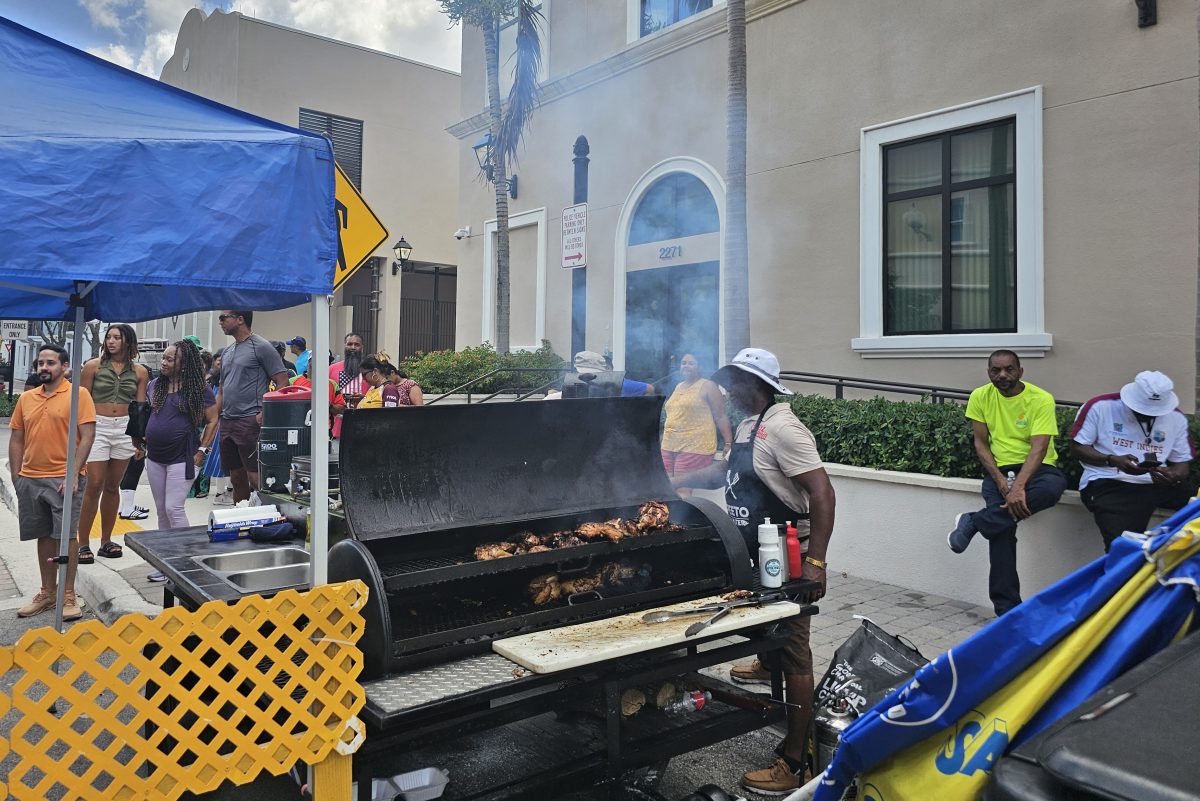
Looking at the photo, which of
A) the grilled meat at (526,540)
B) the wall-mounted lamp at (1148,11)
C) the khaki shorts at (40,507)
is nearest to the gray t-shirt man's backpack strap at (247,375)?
the khaki shorts at (40,507)

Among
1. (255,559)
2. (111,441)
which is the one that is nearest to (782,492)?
(255,559)

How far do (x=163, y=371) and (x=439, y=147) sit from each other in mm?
21343

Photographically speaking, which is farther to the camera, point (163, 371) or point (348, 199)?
point (163, 371)

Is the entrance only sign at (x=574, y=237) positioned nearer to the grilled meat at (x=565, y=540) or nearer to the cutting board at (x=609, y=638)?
the grilled meat at (x=565, y=540)

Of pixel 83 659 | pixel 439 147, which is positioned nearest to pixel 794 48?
pixel 83 659

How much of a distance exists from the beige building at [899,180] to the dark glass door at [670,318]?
0.05 m

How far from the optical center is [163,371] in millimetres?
6570

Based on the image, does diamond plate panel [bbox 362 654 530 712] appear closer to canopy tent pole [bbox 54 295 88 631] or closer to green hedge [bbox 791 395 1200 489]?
canopy tent pole [bbox 54 295 88 631]

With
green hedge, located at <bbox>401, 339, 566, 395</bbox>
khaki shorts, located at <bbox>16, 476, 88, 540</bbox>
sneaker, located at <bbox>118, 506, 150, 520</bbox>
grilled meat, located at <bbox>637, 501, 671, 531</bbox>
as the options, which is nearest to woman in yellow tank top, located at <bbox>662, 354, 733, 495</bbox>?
grilled meat, located at <bbox>637, 501, 671, 531</bbox>

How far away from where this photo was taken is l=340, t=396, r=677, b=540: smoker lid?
11.3ft

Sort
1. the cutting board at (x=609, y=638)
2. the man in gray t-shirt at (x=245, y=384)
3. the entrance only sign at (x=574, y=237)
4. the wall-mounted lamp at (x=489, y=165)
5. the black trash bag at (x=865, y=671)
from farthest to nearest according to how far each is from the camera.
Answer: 1. the wall-mounted lamp at (x=489, y=165)
2. the entrance only sign at (x=574, y=237)
3. the man in gray t-shirt at (x=245, y=384)
4. the black trash bag at (x=865, y=671)
5. the cutting board at (x=609, y=638)

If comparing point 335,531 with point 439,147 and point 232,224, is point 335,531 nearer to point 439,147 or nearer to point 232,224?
point 232,224

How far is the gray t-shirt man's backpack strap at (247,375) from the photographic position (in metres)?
7.14

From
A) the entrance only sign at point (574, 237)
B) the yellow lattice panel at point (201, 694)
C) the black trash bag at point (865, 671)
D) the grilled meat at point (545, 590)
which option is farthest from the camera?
the entrance only sign at point (574, 237)
